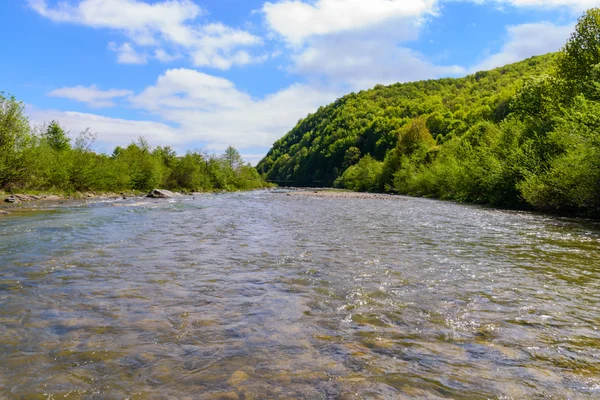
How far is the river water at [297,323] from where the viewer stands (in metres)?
4.21

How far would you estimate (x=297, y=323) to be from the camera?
604 cm

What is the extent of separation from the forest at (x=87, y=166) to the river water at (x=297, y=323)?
3139 cm

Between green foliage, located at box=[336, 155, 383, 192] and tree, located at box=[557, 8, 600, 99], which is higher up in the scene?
tree, located at box=[557, 8, 600, 99]

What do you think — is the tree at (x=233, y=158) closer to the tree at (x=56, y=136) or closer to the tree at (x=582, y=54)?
the tree at (x=56, y=136)

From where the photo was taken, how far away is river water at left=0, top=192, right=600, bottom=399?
166 inches

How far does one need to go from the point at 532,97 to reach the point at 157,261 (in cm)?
4730

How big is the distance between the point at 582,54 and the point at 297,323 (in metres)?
44.1

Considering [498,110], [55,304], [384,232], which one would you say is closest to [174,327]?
[55,304]

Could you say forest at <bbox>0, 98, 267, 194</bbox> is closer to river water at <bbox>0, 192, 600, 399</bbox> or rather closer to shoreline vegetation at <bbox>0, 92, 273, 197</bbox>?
shoreline vegetation at <bbox>0, 92, 273, 197</bbox>

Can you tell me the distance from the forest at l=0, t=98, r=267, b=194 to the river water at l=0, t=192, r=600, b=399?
3139 centimetres

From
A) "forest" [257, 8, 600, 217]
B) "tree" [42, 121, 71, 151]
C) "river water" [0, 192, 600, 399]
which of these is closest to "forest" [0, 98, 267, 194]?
"tree" [42, 121, 71, 151]

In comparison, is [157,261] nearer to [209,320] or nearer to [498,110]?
[209,320]

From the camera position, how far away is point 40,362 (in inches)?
180

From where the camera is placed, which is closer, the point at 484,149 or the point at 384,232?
the point at 384,232
